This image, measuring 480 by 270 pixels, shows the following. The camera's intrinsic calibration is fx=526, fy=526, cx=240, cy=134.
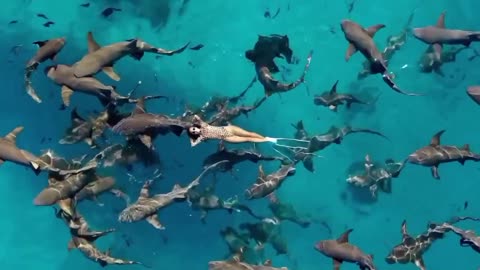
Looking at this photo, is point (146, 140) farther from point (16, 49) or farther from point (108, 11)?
point (16, 49)

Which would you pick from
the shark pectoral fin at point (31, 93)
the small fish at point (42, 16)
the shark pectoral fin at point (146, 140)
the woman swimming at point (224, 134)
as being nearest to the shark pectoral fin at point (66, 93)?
the shark pectoral fin at point (31, 93)

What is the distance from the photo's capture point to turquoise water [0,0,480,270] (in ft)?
42.9

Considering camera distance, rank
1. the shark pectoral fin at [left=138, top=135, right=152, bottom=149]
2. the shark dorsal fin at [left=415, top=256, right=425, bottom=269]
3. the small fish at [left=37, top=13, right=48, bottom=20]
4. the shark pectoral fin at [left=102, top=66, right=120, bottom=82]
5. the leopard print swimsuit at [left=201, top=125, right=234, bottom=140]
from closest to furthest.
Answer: the leopard print swimsuit at [left=201, top=125, right=234, bottom=140] < the shark pectoral fin at [left=138, top=135, right=152, bottom=149] < the shark pectoral fin at [left=102, top=66, right=120, bottom=82] < the shark dorsal fin at [left=415, top=256, right=425, bottom=269] < the small fish at [left=37, top=13, right=48, bottom=20]

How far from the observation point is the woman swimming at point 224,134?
487cm

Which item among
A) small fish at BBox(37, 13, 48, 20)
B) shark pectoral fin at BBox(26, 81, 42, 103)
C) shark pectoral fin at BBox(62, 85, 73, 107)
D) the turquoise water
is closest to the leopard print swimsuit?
shark pectoral fin at BBox(62, 85, 73, 107)

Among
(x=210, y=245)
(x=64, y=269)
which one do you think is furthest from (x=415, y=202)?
(x=64, y=269)

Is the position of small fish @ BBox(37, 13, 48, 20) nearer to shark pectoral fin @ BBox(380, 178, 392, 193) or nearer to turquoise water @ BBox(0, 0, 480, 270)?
turquoise water @ BBox(0, 0, 480, 270)

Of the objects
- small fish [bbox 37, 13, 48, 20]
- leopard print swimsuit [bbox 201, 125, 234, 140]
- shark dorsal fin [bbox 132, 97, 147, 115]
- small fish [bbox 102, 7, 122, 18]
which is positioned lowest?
small fish [bbox 37, 13, 48, 20]

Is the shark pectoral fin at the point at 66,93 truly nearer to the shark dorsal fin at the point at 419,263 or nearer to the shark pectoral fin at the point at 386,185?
the shark dorsal fin at the point at 419,263

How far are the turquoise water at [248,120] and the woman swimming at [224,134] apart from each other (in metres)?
6.79

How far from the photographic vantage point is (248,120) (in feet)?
46.2

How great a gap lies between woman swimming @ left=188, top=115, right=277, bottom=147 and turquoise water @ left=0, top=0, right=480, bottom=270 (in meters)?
6.79

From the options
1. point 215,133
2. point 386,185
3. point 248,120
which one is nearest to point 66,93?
point 215,133

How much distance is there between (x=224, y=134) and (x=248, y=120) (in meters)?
9.09
